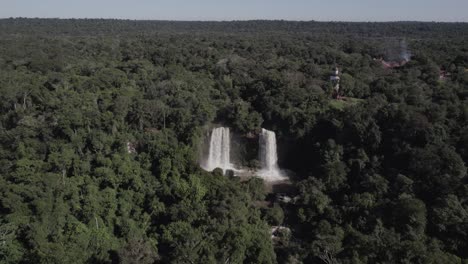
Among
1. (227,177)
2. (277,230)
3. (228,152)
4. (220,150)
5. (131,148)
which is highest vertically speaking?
(131,148)

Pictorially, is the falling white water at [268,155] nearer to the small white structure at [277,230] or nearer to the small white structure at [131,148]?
the small white structure at [277,230]

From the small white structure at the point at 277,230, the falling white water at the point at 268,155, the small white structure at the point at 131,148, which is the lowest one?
the small white structure at the point at 277,230

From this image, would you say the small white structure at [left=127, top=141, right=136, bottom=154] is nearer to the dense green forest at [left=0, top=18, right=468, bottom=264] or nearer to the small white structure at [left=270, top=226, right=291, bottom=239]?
the dense green forest at [left=0, top=18, right=468, bottom=264]

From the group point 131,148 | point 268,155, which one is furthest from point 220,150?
point 131,148

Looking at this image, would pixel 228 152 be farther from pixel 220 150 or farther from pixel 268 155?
pixel 268 155

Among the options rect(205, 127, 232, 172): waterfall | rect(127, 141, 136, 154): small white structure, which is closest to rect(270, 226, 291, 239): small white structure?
rect(205, 127, 232, 172): waterfall

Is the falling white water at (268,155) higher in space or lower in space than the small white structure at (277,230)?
higher

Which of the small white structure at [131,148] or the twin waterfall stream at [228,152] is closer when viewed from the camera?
the small white structure at [131,148]

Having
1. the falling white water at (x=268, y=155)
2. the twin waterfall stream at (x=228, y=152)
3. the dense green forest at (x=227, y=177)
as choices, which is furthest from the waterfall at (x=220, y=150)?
the falling white water at (x=268, y=155)
